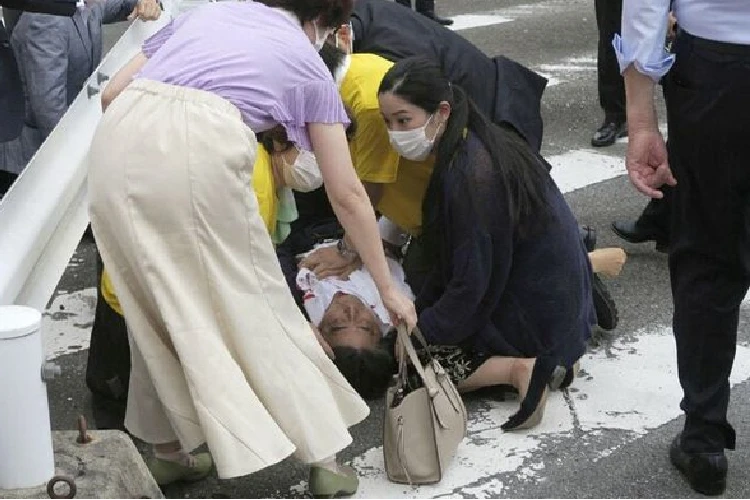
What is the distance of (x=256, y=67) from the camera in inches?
129

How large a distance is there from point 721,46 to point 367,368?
5.28 ft

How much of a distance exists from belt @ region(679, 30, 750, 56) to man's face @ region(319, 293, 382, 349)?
1.60m

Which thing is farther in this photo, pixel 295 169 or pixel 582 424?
pixel 582 424

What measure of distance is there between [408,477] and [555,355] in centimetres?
71

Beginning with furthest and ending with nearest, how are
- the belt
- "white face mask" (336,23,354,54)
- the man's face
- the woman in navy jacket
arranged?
"white face mask" (336,23,354,54) < the man's face < the woman in navy jacket < the belt

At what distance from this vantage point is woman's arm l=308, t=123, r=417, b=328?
3385 millimetres

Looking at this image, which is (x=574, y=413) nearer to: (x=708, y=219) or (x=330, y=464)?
(x=330, y=464)

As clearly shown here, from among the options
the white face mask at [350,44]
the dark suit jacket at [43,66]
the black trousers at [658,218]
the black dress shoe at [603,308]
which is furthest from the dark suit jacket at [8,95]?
the black trousers at [658,218]

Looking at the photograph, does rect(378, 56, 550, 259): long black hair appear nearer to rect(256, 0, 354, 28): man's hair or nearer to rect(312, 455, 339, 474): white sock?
rect(256, 0, 354, 28): man's hair

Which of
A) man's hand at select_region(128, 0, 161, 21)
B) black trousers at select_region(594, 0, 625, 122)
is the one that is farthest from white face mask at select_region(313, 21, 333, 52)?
black trousers at select_region(594, 0, 625, 122)

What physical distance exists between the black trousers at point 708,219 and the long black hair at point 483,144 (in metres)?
0.66

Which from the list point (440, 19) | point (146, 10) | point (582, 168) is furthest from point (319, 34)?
point (440, 19)

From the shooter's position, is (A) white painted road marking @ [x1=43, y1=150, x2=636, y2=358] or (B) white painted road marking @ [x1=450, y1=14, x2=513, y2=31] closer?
(A) white painted road marking @ [x1=43, y1=150, x2=636, y2=358]

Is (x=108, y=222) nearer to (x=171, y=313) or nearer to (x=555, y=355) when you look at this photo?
(x=171, y=313)
